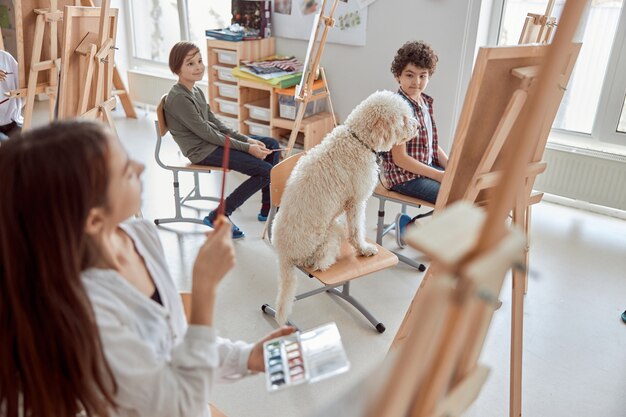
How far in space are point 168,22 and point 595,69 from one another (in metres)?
4.20

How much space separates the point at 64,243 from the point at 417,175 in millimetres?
2272

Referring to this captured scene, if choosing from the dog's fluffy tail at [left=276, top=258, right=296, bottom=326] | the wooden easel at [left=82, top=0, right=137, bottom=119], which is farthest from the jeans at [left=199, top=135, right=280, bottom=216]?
the wooden easel at [left=82, top=0, right=137, bottom=119]

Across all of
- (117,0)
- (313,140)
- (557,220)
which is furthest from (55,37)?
(557,220)

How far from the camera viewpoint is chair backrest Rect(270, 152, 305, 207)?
243 centimetres

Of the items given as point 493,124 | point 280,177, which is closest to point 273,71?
point 280,177

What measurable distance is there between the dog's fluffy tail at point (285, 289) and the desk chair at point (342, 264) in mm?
61

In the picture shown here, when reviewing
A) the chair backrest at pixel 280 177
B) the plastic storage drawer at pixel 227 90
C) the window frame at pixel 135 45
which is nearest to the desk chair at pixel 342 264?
the chair backrest at pixel 280 177

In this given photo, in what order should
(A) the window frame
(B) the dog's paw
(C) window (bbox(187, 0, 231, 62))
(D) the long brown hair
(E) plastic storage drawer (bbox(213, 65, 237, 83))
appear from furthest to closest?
(A) the window frame, (C) window (bbox(187, 0, 231, 62)), (E) plastic storage drawer (bbox(213, 65, 237, 83)), (B) the dog's paw, (D) the long brown hair

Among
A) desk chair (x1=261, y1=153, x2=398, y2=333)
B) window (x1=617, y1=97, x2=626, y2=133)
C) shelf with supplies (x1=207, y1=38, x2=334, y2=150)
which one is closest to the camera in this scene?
Answer: desk chair (x1=261, y1=153, x2=398, y2=333)

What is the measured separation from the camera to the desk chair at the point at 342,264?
2.25m

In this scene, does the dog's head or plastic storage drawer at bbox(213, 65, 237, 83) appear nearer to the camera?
the dog's head

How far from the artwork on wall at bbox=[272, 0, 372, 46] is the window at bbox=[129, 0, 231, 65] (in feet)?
2.86

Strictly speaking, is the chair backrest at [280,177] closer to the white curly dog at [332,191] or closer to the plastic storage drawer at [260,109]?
the white curly dog at [332,191]

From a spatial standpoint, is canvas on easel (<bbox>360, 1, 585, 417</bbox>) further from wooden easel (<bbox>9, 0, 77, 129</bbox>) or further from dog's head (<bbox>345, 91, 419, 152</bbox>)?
wooden easel (<bbox>9, 0, 77, 129</bbox>)
